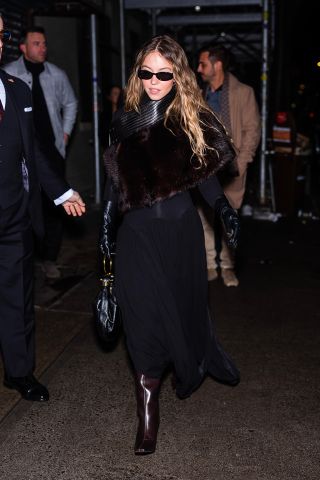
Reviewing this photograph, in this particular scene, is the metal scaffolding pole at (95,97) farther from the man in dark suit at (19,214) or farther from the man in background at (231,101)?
the man in dark suit at (19,214)

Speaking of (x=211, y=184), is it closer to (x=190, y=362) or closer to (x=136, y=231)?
(x=136, y=231)

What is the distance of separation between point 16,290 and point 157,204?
1.01m

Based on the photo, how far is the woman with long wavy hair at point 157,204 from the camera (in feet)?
10.7

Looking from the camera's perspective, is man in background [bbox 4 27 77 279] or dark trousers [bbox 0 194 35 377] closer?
dark trousers [bbox 0 194 35 377]

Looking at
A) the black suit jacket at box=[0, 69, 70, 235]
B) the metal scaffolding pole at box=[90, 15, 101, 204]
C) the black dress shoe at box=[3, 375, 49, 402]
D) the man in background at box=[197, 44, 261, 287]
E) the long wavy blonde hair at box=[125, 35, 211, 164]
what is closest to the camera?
the long wavy blonde hair at box=[125, 35, 211, 164]

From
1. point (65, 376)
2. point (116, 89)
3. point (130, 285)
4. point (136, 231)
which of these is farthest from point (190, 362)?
point (116, 89)

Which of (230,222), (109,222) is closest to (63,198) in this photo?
(109,222)

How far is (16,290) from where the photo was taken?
3.64 metres

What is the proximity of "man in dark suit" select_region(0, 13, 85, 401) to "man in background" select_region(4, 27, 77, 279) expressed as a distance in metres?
2.14

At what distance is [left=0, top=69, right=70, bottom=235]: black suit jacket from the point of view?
349 centimetres

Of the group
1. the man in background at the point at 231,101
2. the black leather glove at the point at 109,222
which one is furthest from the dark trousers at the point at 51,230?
the black leather glove at the point at 109,222

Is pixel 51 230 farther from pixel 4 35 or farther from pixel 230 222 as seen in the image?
pixel 230 222

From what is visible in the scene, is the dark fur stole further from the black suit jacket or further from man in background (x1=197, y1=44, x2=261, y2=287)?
man in background (x1=197, y1=44, x2=261, y2=287)

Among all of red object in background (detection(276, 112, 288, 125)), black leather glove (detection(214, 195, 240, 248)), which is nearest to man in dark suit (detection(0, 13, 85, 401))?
black leather glove (detection(214, 195, 240, 248))
